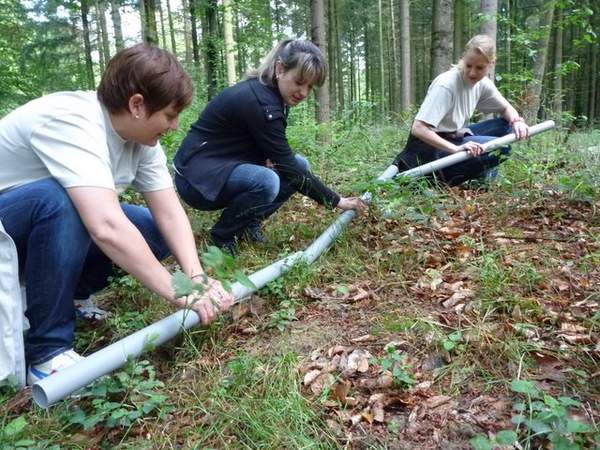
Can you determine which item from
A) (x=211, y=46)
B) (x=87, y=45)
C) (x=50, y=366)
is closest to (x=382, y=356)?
(x=50, y=366)

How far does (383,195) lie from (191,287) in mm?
1928

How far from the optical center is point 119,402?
5.93ft

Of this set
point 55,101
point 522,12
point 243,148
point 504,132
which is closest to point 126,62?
point 55,101

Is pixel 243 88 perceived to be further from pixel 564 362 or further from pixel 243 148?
pixel 564 362

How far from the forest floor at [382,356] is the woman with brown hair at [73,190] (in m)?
0.28

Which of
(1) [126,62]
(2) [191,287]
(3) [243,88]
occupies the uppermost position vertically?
(1) [126,62]

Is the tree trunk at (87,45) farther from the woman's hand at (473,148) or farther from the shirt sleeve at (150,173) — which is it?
the shirt sleeve at (150,173)

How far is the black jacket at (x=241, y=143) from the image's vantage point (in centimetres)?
298

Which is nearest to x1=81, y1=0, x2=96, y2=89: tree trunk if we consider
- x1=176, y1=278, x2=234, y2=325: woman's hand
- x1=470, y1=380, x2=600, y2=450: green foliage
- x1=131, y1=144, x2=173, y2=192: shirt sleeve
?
x1=131, y1=144, x2=173, y2=192: shirt sleeve

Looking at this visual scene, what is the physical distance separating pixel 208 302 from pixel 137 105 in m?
0.86

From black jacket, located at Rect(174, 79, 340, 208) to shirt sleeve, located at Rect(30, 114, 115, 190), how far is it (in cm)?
122

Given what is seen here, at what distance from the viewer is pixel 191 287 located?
1.66 metres

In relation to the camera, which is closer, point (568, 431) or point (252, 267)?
point (568, 431)

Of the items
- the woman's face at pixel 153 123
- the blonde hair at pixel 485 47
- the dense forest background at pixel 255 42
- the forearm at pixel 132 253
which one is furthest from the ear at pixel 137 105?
the dense forest background at pixel 255 42
